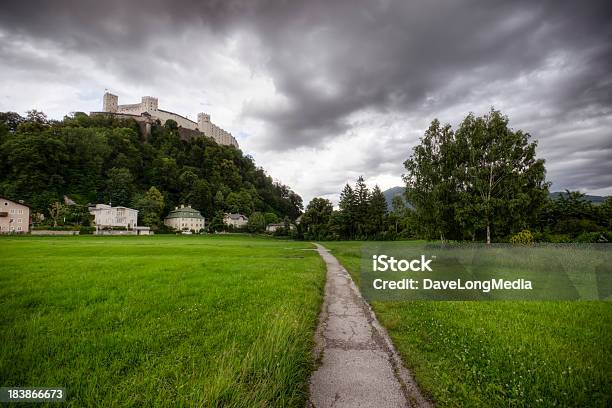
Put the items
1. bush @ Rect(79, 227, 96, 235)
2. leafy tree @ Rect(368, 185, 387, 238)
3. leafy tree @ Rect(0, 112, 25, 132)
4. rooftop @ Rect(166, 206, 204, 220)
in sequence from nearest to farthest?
bush @ Rect(79, 227, 96, 235) < leafy tree @ Rect(368, 185, 387, 238) < leafy tree @ Rect(0, 112, 25, 132) < rooftop @ Rect(166, 206, 204, 220)

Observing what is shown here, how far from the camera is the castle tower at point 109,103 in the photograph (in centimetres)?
13488

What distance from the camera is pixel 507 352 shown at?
527cm

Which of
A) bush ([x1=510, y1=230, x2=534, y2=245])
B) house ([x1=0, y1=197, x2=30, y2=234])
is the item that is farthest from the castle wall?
bush ([x1=510, y1=230, x2=534, y2=245])

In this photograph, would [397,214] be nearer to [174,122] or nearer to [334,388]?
[334,388]

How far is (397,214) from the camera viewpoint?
27.0 m

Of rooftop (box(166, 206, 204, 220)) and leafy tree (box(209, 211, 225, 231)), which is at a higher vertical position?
rooftop (box(166, 206, 204, 220))

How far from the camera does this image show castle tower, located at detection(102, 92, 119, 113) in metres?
135

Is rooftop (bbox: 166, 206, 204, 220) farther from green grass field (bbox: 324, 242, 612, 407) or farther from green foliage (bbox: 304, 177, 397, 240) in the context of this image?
green grass field (bbox: 324, 242, 612, 407)

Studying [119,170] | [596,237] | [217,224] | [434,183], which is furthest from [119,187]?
[596,237]

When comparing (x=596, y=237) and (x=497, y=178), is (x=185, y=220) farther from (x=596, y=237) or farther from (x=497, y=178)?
(x=596, y=237)

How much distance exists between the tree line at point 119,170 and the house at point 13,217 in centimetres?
1060

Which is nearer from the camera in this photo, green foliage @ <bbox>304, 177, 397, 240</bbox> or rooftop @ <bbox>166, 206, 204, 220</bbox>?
green foliage @ <bbox>304, 177, 397, 240</bbox>

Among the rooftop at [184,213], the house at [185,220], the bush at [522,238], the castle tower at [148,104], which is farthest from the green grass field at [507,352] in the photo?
the castle tower at [148,104]

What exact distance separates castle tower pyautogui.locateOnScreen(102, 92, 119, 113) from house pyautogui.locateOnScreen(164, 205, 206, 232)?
82.0 metres
